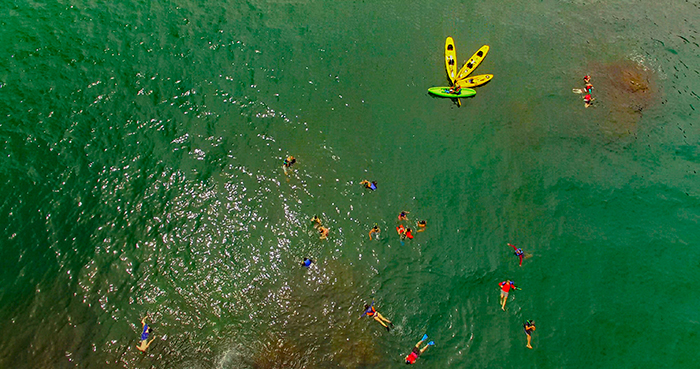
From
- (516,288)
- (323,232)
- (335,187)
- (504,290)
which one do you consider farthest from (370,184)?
(516,288)

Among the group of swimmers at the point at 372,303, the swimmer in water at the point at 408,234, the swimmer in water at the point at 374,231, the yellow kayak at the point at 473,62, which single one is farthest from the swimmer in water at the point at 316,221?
the yellow kayak at the point at 473,62

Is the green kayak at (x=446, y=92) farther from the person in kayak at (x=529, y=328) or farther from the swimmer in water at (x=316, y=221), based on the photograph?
the person in kayak at (x=529, y=328)

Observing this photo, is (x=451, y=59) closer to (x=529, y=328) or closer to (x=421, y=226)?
(x=421, y=226)

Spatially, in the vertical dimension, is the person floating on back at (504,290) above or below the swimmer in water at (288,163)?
below

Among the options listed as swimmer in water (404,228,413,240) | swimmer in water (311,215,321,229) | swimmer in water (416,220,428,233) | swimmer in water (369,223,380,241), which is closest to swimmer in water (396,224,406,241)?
swimmer in water (404,228,413,240)

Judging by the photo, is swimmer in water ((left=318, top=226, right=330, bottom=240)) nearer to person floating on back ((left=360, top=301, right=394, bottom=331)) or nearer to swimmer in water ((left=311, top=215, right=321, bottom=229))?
swimmer in water ((left=311, top=215, right=321, bottom=229))

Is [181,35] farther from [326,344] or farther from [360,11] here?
[326,344]

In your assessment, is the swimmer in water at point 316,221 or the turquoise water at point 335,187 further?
the swimmer in water at point 316,221
